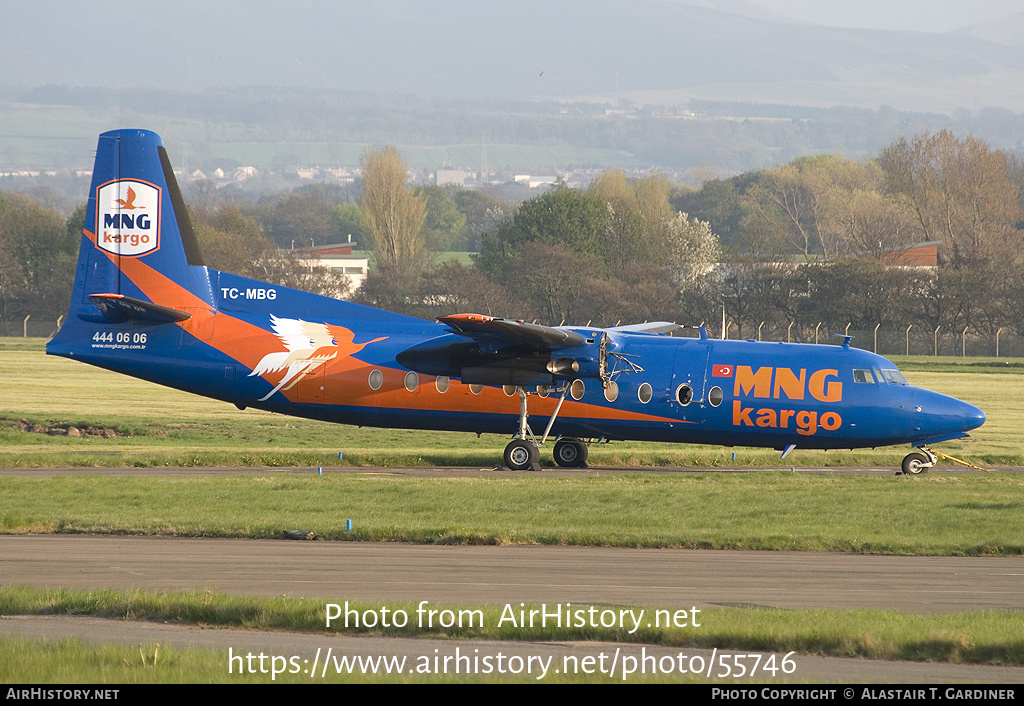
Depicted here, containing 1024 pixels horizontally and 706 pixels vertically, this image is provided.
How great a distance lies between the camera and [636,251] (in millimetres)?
91875

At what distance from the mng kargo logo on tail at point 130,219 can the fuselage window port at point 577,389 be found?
11264 millimetres

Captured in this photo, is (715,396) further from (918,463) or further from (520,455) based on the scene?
(918,463)

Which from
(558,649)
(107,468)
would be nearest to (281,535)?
(558,649)

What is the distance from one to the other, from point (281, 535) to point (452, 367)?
31.7 feet

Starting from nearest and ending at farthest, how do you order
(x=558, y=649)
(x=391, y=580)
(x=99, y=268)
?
1. (x=558, y=649)
2. (x=391, y=580)
3. (x=99, y=268)

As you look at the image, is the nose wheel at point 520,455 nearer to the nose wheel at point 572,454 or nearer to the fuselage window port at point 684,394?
the nose wheel at point 572,454

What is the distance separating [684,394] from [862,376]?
4402 millimetres

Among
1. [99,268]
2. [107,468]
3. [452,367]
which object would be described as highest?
[99,268]

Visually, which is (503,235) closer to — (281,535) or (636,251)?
(636,251)

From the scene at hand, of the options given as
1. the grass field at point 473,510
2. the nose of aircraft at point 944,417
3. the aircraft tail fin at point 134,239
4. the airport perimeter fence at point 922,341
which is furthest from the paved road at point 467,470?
the airport perimeter fence at point 922,341

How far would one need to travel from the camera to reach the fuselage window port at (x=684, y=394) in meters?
27.4

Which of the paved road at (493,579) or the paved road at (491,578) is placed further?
the paved road at (491,578)

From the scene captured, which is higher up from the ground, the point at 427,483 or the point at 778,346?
the point at 778,346

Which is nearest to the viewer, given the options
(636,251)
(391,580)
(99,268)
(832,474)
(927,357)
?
(391,580)
